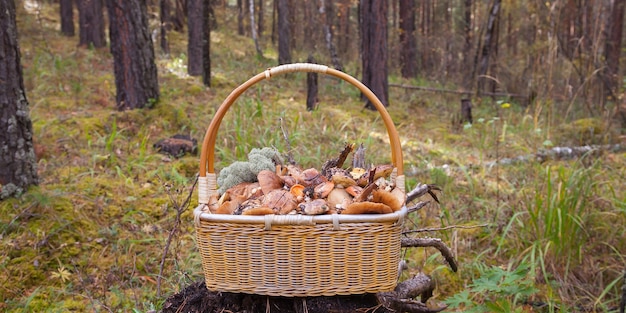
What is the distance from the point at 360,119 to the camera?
6395 millimetres

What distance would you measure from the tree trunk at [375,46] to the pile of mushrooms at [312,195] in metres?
5.60

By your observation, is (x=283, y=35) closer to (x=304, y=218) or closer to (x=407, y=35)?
(x=407, y=35)

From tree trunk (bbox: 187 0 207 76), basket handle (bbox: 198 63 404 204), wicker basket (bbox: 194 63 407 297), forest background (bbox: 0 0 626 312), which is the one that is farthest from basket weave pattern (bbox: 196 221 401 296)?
tree trunk (bbox: 187 0 207 76)

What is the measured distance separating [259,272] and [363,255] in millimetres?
315

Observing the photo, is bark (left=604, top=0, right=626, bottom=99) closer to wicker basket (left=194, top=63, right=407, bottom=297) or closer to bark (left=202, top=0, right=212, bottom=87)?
bark (left=202, top=0, right=212, bottom=87)

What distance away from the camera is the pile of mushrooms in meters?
1.37

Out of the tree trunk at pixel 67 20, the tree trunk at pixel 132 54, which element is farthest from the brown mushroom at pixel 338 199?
the tree trunk at pixel 67 20

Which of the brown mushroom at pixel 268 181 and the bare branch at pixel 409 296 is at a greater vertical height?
the brown mushroom at pixel 268 181

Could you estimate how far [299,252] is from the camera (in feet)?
4.45

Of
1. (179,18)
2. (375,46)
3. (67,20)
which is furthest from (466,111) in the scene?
(179,18)

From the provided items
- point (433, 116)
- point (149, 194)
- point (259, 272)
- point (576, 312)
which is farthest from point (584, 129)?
point (259, 272)

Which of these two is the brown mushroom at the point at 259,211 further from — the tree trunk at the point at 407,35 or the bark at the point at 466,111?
the tree trunk at the point at 407,35

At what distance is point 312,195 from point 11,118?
224 centimetres

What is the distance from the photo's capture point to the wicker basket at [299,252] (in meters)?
1.33
